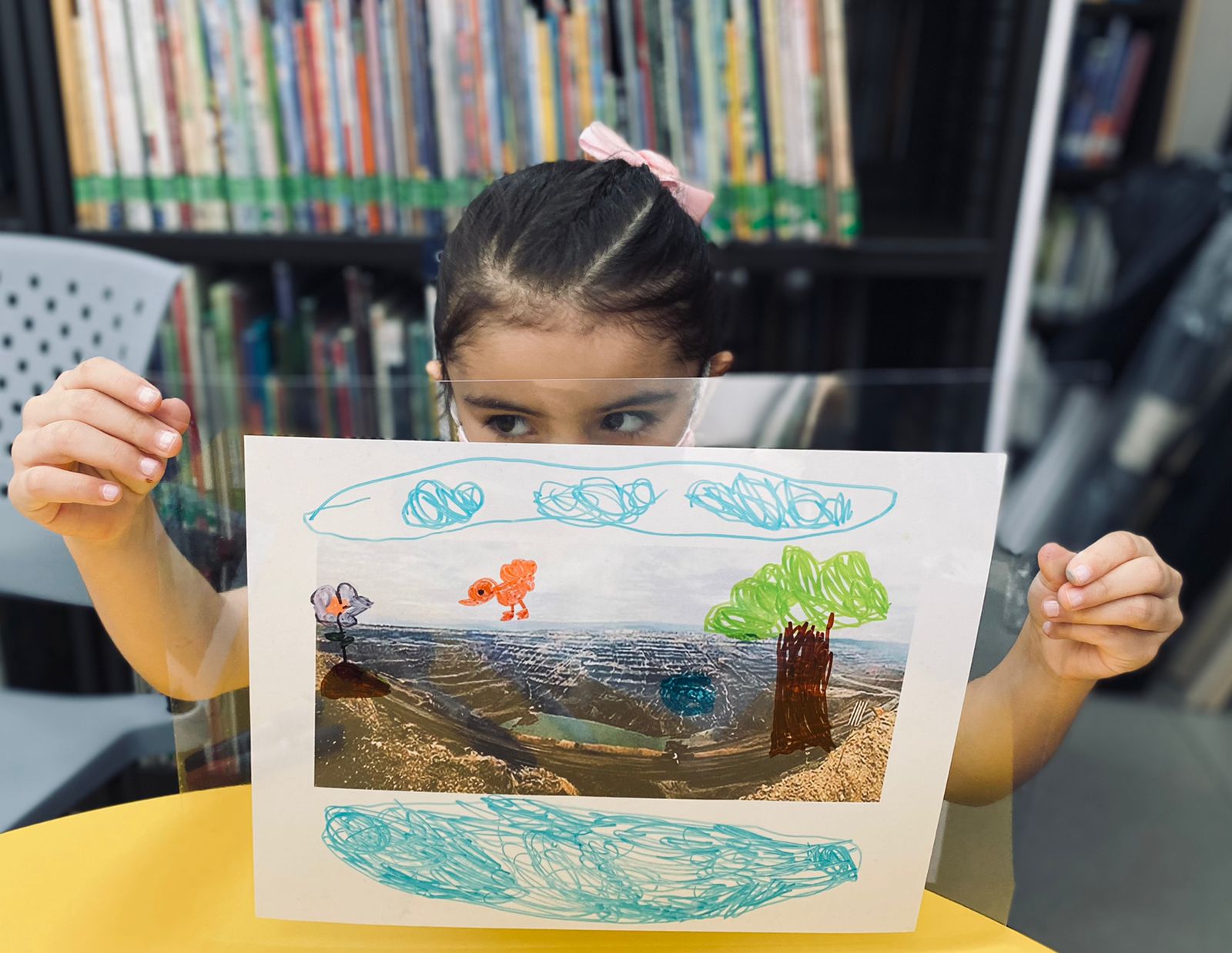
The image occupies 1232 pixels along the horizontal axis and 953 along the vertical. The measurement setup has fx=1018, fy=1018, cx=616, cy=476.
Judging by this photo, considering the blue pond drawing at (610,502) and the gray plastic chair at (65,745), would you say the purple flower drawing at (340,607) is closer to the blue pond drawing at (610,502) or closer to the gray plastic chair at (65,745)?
the blue pond drawing at (610,502)

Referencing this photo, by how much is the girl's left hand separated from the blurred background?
1.33 feet

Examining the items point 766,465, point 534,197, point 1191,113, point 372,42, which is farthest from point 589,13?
point 1191,113

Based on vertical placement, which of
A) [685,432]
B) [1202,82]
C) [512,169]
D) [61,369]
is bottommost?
[61,369]

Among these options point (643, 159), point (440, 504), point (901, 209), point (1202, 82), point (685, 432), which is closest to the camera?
point (440, 504)

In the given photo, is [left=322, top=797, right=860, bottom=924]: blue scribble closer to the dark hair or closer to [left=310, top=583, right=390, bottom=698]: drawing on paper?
[left=310, top=583, right=390, bottom=698]: drawing on paper

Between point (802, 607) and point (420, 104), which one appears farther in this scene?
point (420, 104)

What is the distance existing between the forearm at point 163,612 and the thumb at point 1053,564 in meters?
0.40

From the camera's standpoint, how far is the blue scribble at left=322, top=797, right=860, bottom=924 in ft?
1.70

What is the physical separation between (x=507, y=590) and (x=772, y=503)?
0.44ft

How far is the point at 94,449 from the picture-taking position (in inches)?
20.9

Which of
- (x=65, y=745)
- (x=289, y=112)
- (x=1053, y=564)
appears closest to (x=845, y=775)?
(x=1053, y=564)

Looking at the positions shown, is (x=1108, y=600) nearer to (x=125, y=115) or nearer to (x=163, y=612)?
(x=163, y=612)

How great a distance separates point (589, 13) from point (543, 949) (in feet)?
3.73

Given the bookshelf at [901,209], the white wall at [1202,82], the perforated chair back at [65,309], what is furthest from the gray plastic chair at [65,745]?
the white wall at [1202,82]
